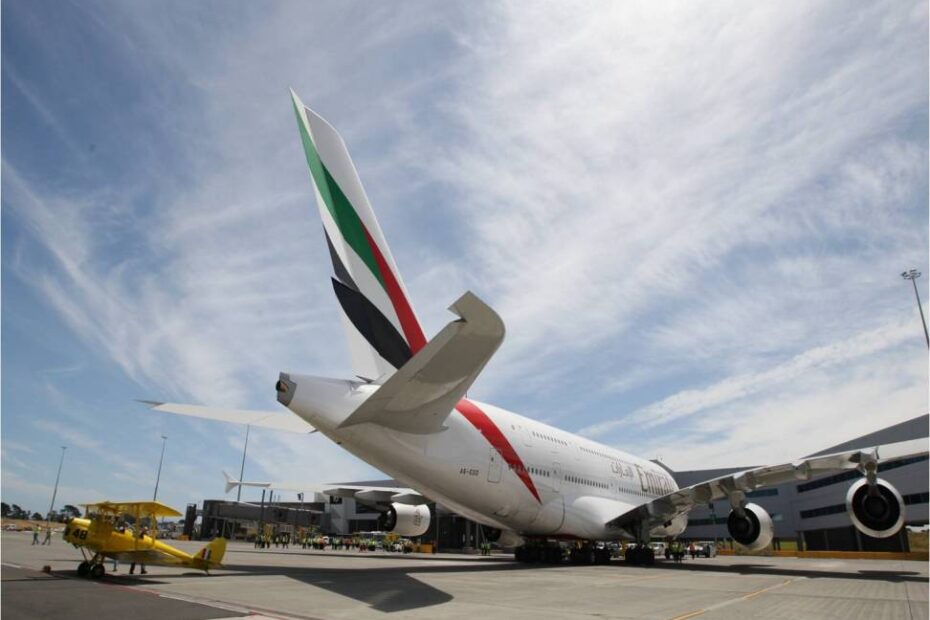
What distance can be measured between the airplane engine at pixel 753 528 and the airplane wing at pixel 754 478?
2.14 ft

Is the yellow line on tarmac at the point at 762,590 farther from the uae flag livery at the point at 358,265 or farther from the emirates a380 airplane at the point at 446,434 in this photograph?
the uae flag livery at the point at 358,265

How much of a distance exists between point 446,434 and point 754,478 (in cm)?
950

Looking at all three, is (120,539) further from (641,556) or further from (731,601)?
(641,556)

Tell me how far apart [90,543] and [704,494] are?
16522 mm

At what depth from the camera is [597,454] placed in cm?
2131

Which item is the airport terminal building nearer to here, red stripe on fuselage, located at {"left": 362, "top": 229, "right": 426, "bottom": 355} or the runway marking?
red stripe on fuselage, located at {"left": 362, "top": 229, "right": 426, "bottom": 355}

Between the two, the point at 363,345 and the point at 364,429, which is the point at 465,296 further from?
the point at 363,345

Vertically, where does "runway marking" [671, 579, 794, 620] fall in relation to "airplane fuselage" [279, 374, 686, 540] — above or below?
below

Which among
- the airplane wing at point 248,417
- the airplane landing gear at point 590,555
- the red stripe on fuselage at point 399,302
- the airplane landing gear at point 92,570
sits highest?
the red stripe on fuselage at point 399,302

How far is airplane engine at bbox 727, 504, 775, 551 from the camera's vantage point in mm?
16766

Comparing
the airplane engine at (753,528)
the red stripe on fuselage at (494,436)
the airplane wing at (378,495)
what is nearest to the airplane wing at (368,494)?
the airplane wing at (378,495)

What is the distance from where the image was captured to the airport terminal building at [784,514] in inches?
1393

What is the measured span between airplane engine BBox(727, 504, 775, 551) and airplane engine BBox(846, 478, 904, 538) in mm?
2606

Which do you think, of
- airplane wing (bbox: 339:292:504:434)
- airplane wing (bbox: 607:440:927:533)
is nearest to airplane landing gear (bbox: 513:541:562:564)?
airplane wing (bbox: 607:440:927:533)
